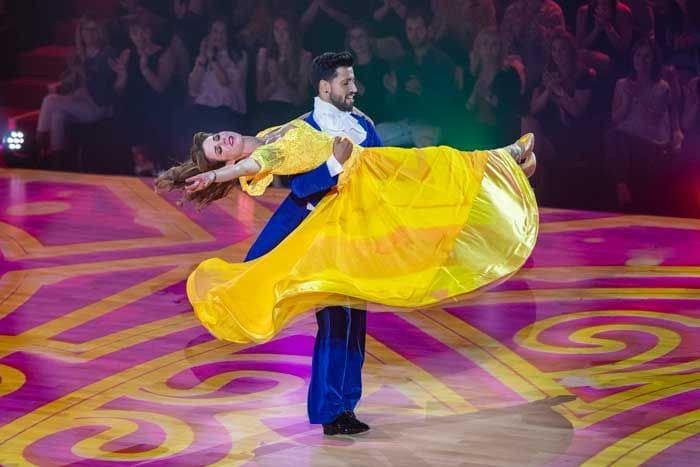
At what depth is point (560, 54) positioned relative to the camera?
9.70 metres

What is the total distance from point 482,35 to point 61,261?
4024 mm

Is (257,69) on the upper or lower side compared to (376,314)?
upper

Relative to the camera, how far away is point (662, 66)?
945 centimetres

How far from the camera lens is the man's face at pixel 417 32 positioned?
1018 cm

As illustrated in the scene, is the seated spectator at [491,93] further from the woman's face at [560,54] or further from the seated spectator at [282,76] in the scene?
the seated spectator at [282,76]

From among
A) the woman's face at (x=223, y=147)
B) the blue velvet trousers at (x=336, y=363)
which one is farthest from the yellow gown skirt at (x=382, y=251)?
the woman's face at (x=223, y=147)

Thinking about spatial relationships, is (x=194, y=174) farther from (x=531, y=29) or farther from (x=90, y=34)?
(x=90, y=34)

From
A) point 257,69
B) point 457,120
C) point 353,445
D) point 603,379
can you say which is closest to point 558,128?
point 457,120

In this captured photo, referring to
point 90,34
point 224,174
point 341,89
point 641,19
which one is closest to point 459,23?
point 641,19

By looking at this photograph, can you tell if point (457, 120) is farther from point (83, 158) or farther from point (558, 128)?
point (83, 158)

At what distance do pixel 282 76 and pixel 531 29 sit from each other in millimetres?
2182

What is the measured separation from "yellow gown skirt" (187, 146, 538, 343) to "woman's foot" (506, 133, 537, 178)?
304 millimetres

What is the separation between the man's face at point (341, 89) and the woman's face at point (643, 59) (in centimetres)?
525

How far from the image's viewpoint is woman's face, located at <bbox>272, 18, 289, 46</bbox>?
1054 cm
